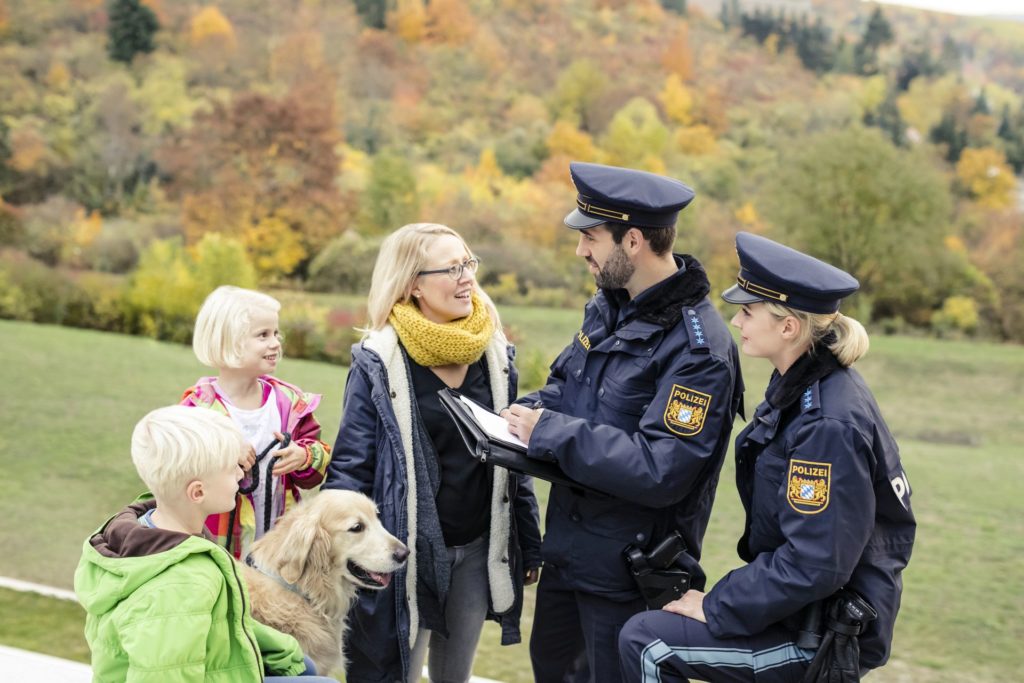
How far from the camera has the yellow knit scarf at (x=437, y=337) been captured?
3.13 metres

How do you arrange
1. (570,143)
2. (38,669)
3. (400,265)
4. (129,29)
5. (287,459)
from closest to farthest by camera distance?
(400,265)
(287,459)
(38,669)
(570,143)
(129,29)

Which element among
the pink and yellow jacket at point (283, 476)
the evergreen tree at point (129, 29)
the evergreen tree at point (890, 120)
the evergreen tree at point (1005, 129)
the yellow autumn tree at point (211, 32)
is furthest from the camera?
the yellow autumn tree at point (211, 32)

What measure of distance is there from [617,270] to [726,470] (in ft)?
22.8

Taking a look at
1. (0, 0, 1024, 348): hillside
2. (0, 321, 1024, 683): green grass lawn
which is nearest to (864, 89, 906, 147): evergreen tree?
(0, 0, 1024, 348): hillside

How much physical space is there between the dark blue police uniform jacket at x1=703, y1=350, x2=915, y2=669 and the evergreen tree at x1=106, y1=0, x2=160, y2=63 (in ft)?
48.4

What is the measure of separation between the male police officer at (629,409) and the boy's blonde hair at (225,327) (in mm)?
1057

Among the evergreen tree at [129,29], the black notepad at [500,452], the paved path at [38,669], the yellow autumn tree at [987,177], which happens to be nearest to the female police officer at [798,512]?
the black notepad at [500,452]

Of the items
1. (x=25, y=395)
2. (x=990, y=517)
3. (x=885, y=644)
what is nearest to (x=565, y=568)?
(x=885, y=644)

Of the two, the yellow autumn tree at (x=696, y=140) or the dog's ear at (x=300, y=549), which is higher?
the dog's ear at (x=300, y=549)

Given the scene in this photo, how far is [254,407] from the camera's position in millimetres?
3557

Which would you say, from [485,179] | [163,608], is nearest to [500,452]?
[163,608]

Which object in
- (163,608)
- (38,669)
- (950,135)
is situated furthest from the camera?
(950,135)

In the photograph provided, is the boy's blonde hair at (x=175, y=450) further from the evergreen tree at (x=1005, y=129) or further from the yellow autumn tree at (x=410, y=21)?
the yellow autumn tree at (x=410, y=21)

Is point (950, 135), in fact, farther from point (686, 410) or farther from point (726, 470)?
point (686, 410)
